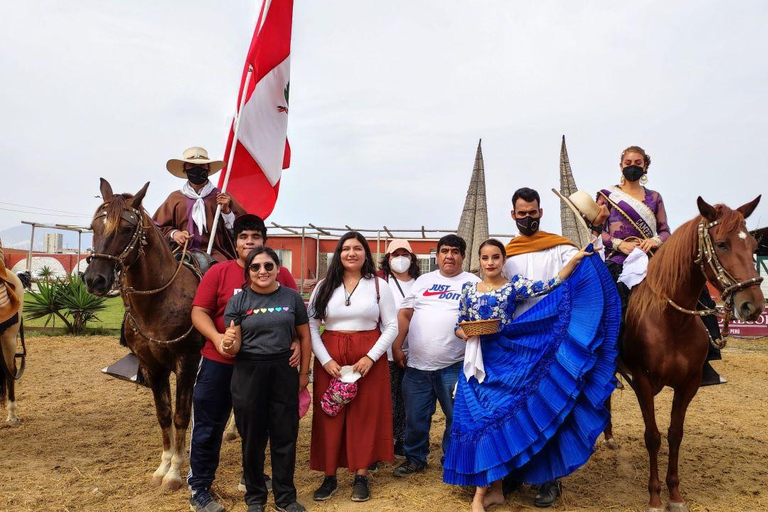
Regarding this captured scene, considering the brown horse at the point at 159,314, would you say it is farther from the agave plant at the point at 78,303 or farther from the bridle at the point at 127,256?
the agave plant at the point at 78,303

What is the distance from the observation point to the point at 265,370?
3.48 m

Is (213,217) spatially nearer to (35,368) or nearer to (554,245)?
(554,245)

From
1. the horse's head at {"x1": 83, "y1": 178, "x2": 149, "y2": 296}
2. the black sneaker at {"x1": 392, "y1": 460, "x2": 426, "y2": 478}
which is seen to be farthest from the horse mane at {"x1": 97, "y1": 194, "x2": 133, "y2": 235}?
the black sneaker at {"x1": 392, "y1": 460, "x2": 426, "y2": 478}

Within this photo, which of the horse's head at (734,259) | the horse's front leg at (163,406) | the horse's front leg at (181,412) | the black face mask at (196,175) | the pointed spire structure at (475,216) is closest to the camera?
the horse's head at (734,259)

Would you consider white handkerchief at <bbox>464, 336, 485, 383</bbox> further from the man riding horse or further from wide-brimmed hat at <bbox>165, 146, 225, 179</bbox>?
wide-brimmed hat at <bbox>165, 146, 225, 179</bbox>

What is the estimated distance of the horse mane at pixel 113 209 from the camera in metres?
3.88

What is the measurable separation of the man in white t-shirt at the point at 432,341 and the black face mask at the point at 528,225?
0.47 meters

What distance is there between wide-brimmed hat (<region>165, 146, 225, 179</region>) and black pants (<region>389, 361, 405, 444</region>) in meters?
2.76

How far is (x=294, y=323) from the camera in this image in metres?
3.63

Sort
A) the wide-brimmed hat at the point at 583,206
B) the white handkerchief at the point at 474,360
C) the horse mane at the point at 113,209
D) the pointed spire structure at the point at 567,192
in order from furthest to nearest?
the pointed spire structure at the point at 567,192, the wide-brimmed hat at the point at 583,206, the horse mane at the point at 113,209, the white handkerchief at the point at 474,360

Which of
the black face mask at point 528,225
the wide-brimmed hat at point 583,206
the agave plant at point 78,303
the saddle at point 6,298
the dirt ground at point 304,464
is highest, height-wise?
the wide-brimmed hat at point 583,206

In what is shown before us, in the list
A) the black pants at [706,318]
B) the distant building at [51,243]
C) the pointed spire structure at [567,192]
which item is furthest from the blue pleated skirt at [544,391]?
the distant building at [51,243]

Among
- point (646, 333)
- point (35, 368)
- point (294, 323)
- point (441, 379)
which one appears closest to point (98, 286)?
point (294, 323)

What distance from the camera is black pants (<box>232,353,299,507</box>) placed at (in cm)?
348
